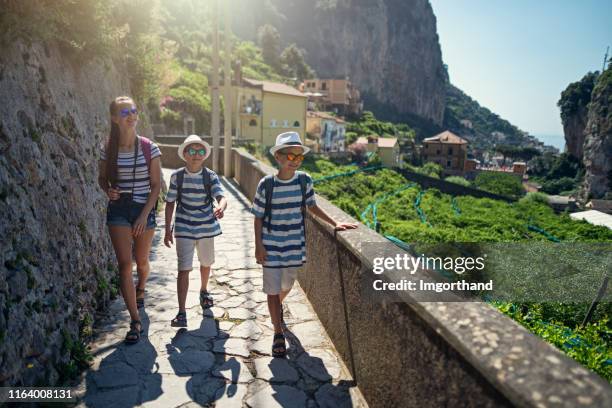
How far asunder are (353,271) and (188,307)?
2.18m

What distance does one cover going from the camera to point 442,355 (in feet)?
6.52

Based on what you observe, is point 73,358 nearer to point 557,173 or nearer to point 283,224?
point 283,224

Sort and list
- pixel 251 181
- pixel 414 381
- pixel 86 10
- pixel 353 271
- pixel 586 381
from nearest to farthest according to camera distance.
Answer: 1. pixel 586 381
2. pixel 414 381
3. pixel 353 271
4. pixel 86 10
5. pixel 251 181

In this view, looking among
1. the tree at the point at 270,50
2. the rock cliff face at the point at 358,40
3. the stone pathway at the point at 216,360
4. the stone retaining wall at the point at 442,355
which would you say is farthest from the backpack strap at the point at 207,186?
the rock cliff face at the point at 358,40

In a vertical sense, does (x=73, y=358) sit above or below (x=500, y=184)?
above

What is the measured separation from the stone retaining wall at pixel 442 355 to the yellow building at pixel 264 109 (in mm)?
41715

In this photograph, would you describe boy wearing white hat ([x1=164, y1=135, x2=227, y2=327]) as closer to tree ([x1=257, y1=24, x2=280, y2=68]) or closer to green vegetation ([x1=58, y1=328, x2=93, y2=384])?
green vegetation ([x1=58, y1=328, x2=93, y2=384])

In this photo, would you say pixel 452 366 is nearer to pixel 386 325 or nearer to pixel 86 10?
pixel 386 325

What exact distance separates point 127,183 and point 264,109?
4604 cm

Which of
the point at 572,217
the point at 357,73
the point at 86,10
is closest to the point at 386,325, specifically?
the point at 86,10

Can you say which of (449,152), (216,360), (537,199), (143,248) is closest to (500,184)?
(537,199)

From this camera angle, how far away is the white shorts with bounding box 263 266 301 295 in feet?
11.9

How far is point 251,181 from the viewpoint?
35.2 ft

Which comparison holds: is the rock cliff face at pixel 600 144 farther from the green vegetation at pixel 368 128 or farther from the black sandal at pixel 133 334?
A: the black sandal at pixel 133 334
